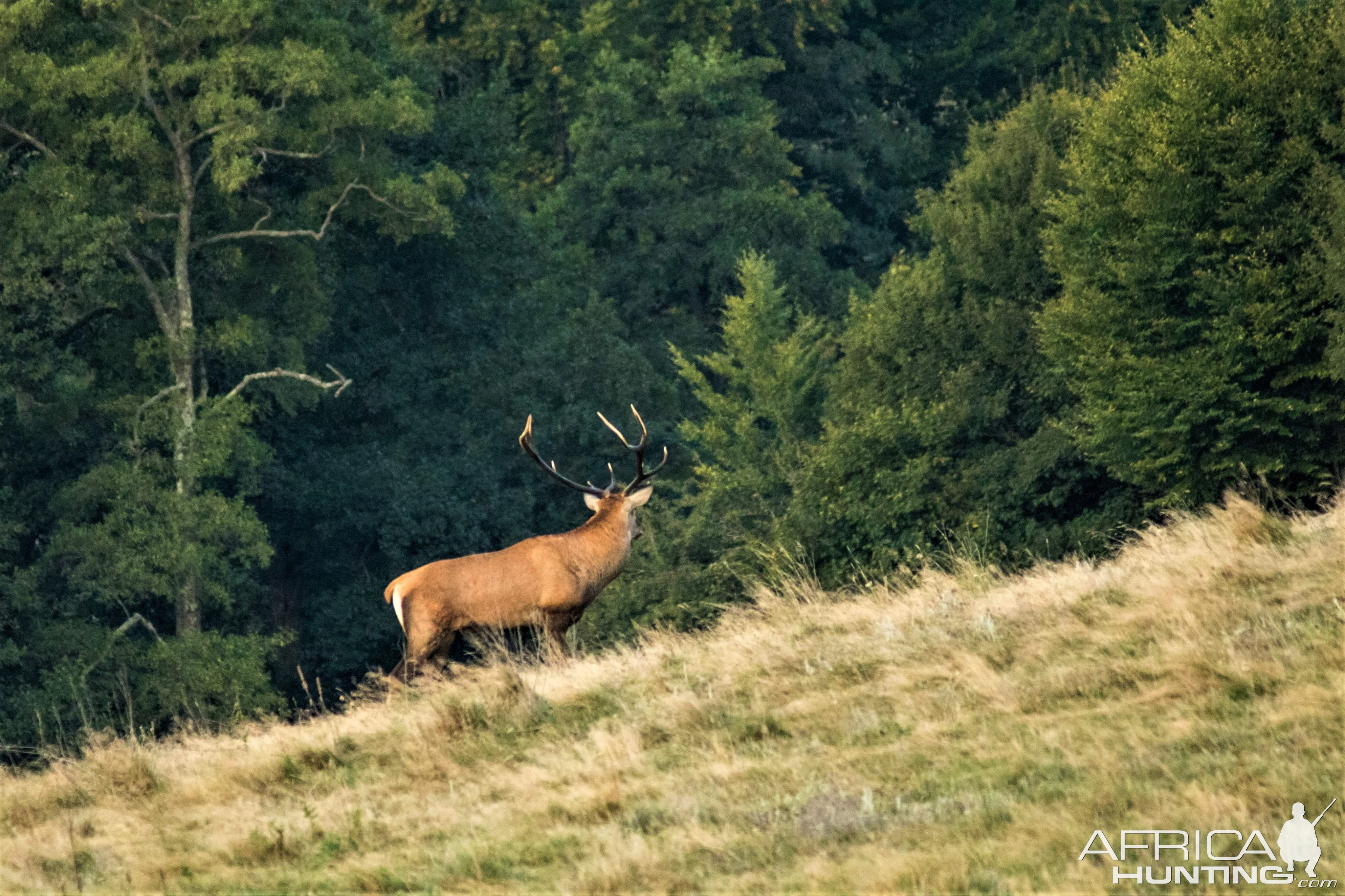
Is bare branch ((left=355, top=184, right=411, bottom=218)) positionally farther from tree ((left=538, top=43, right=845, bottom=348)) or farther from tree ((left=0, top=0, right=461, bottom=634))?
tree ((left=538, top=43, right=845, bottom=348))

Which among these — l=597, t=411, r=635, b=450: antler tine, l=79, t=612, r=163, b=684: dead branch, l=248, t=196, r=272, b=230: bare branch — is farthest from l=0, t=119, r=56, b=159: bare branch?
l=597, t=411, r=635, b=450: antler tine

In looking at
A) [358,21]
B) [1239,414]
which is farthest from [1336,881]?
[358,21]

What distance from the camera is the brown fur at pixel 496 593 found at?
44.2 ft

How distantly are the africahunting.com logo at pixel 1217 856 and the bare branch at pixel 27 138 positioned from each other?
2522 cm

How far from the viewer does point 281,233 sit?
29.2 metres

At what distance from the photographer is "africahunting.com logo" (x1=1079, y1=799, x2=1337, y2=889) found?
5.75m

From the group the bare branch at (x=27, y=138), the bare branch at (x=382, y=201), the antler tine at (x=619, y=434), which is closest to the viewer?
the antler tine at (x=619, y=434)

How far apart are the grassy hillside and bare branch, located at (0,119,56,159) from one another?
19.1 m

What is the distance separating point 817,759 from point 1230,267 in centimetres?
1475

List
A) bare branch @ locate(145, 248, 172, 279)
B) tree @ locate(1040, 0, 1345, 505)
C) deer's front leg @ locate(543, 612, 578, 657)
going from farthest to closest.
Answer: bare branch @ locate(145, 248, 172, 279), tree @ locate(1040, 0, 1345, 505), deer's front leg @ locate(543, 612, 578, 657)

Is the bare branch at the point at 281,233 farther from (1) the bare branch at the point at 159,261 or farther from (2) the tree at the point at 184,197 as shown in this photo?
(1) the bare branch at the point at 159,261

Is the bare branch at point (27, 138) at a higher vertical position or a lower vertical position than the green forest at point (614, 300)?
higher

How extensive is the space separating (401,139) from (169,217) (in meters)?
8.61

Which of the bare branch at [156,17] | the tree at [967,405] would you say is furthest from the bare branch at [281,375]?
the tree at [967,405]
